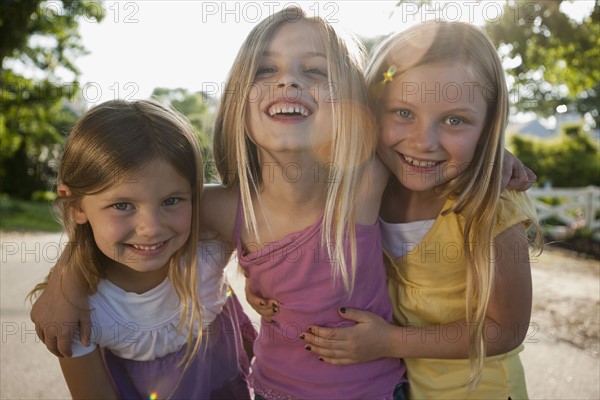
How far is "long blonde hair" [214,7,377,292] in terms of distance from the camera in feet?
6.43

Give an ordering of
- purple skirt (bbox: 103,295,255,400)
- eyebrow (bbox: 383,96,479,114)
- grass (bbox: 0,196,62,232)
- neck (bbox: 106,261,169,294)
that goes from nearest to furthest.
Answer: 1. eyebrow (bbox: 383,96,479,114)
2. neck (bbox: 106,261,169,294)
3. purple skirt (bbox: 103,295,255,400)
4. grass (bbox: 0,196,62,232)

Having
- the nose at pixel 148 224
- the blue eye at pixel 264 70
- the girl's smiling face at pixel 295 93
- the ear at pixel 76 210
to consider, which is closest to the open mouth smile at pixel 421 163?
the girl's smiling face at pixel 295 93

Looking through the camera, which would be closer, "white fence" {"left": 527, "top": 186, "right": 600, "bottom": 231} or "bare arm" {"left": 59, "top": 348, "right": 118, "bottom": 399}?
"bare arm" {"left": 59, "top": 348, "right": 118, "bottom": 399}

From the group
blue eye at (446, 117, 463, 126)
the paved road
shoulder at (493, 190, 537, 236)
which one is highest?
blue eye at (446, 117, 463, 126)

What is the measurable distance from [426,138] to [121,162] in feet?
3.56

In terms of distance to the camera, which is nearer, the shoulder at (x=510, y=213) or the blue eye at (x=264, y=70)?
the shoulder at (x=510, y=213)

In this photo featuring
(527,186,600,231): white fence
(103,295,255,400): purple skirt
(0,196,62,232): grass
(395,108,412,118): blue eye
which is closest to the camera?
(395,108,412,118): blue eye

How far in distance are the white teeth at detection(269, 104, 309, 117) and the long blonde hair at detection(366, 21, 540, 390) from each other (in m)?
0.38

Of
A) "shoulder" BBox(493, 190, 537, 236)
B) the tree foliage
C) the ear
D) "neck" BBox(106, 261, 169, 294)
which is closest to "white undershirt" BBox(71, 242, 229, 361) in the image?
"neck" BBox(106, 261, 169, 294)

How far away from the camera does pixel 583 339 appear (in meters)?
3.37

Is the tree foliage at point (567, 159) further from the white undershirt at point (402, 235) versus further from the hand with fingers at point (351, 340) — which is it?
the hand with fingers at point (351, 340)

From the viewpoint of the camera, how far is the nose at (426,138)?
1.89 m

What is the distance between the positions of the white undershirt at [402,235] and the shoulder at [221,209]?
0.60m

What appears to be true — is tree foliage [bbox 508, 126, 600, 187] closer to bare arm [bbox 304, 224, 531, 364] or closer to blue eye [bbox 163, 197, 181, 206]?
bare arm [bbox 304, 224, 531, 364]
